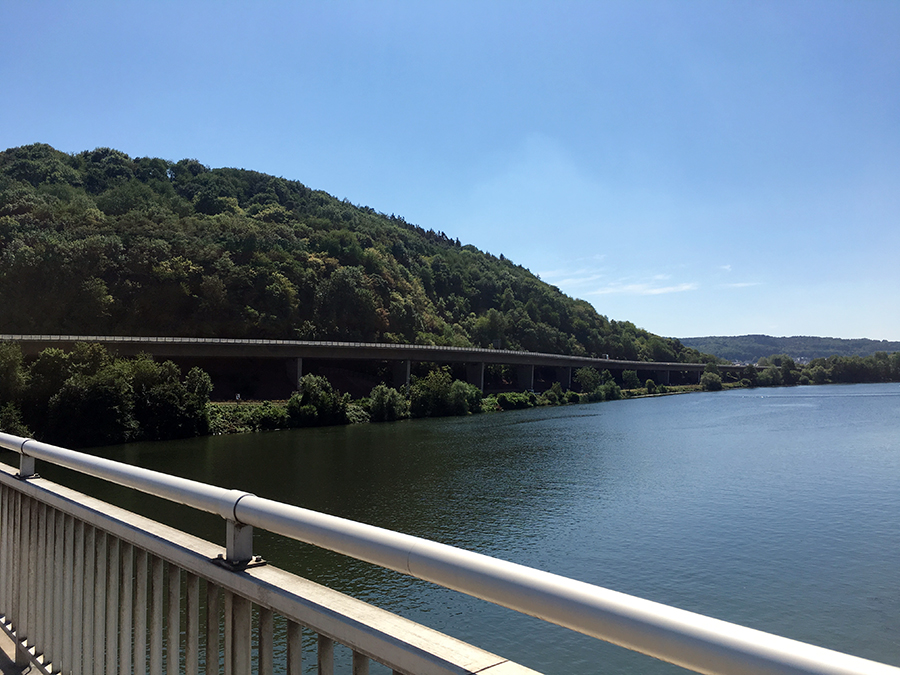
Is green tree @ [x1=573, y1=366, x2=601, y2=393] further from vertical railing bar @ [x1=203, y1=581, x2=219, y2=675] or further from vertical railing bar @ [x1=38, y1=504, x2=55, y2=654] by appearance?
vertical railing bar @ [x1=203, y1=581, x2=219, y2=675]

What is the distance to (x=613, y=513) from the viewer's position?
23.7 m

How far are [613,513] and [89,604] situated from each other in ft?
73.1

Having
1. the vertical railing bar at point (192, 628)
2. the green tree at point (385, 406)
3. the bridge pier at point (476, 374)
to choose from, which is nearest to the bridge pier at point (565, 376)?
the bridge pier at point (476, 374)

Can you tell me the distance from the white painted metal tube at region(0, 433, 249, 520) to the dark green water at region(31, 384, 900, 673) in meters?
10.5

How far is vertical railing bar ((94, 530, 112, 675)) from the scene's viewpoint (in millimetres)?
3430

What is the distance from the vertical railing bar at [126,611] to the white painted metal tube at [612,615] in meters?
1.68

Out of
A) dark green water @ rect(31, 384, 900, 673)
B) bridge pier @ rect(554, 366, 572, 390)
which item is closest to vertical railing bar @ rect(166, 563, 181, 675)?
dark green water @ rect(31, 384, 900, 673)

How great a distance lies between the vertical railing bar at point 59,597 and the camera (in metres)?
3.87

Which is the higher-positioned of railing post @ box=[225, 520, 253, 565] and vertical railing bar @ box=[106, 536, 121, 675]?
railing post @ box=[225, 520, 253, 565]

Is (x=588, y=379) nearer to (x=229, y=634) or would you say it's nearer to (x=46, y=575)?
(x=46, y=575)

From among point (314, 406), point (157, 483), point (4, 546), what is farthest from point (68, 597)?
point (314, 406)

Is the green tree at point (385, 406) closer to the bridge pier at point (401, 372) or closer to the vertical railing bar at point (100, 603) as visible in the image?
the bridge pier at point (401, 372)

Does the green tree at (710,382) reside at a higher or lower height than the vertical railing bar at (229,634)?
lower

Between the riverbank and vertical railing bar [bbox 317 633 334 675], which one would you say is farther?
the riverbank
